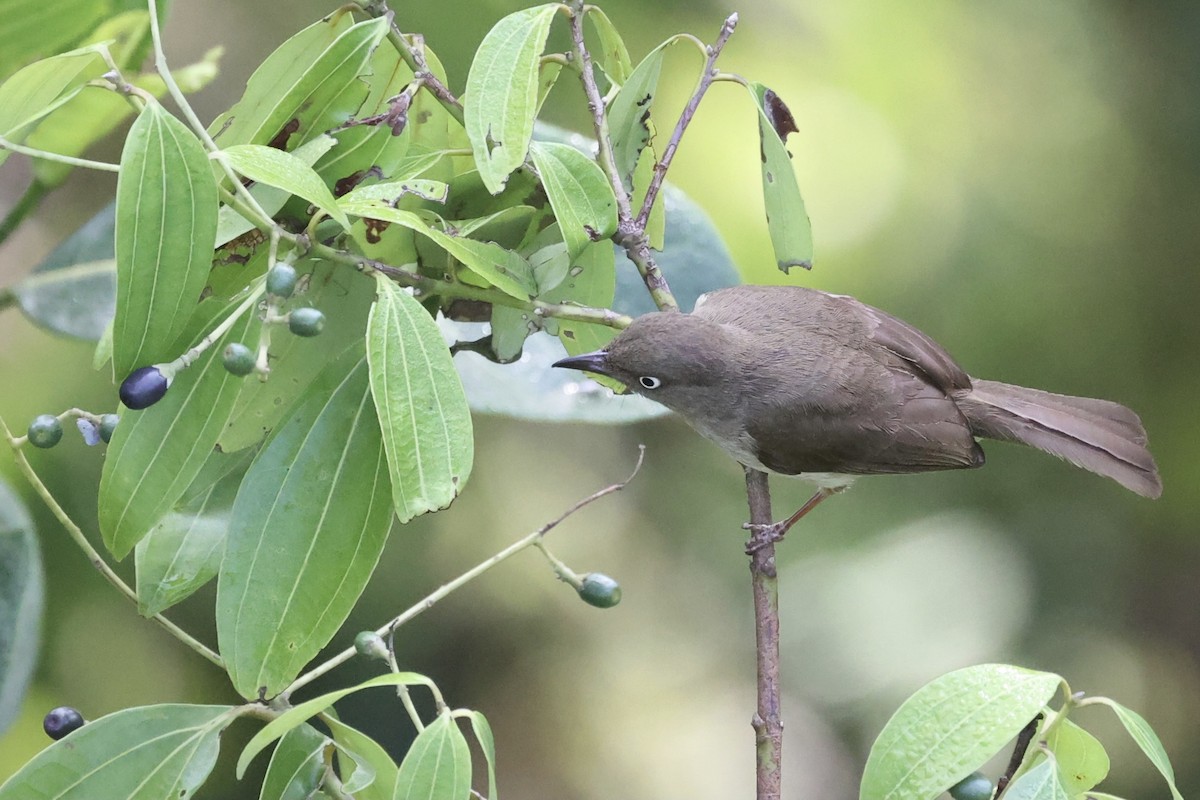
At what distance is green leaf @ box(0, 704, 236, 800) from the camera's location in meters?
1.35

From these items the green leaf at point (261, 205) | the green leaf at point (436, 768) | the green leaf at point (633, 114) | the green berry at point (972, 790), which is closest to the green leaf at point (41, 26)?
the green leaf at point (261, 205)

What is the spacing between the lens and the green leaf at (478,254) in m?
1.33

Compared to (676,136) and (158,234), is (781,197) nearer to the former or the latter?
(676,136)

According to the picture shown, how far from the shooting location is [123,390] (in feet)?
4.07

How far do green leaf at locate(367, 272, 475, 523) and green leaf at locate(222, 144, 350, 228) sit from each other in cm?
13

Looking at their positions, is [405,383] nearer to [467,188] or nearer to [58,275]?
[467,188]

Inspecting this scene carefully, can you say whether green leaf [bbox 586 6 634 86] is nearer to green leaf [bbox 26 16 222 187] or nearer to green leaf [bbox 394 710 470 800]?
green leaf [bbox 26 16 222 187]

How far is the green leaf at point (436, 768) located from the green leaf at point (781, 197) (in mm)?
900

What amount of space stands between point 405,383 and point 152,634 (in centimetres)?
230

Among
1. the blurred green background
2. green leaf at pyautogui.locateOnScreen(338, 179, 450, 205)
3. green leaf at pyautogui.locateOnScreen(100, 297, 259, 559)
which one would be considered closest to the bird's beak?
green leaf at pyautogui.locateOnScreen(338, 179, 450, 205)

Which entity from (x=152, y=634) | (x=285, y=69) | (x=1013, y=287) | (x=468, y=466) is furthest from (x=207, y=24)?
(x=468, y=466)

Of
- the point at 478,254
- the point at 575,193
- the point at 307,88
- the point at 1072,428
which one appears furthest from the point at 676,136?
the point at 1072,428

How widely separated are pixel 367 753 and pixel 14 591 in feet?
3.21

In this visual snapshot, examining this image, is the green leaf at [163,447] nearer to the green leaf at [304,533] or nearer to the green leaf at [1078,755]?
the green leaf at [304,533]
